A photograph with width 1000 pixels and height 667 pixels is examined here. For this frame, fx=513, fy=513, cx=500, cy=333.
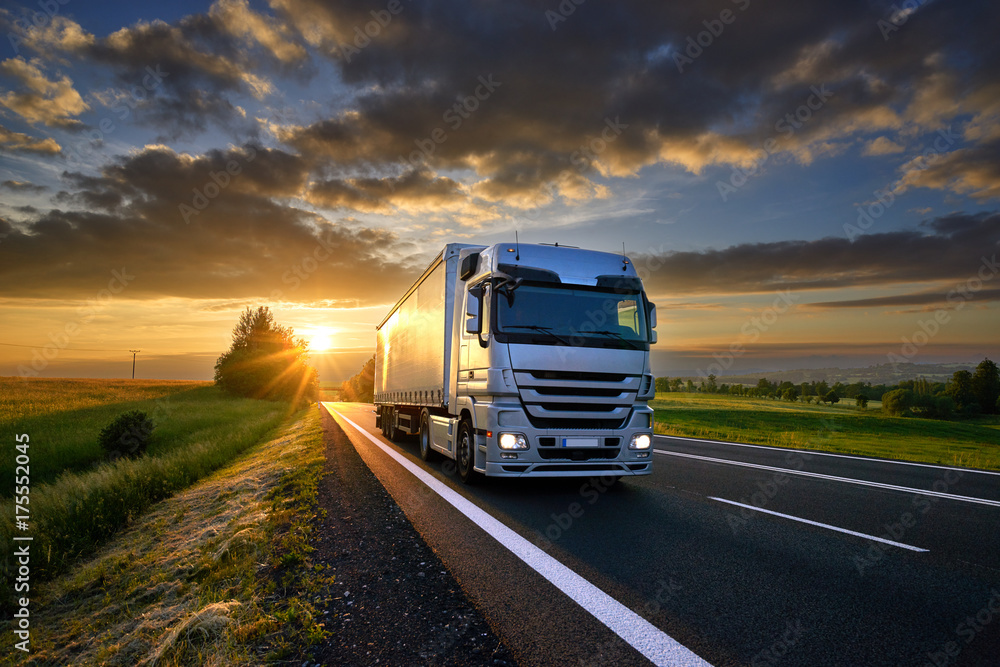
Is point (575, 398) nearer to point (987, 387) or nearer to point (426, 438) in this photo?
point (426, 438)

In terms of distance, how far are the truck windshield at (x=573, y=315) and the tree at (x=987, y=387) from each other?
334ft

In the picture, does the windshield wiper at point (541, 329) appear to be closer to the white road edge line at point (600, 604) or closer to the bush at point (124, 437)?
the white road edge line at point (600, 604)

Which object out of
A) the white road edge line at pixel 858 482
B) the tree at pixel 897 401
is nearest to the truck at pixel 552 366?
the white road edge line at pixel 858 482

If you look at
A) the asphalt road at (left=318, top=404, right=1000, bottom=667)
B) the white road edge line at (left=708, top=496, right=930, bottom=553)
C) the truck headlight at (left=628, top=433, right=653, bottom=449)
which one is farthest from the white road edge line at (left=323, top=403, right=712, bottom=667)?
the white road edge line at (left=708, top=496, right=930, bottom=553)

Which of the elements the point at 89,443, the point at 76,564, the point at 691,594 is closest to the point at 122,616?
the point at 76,564

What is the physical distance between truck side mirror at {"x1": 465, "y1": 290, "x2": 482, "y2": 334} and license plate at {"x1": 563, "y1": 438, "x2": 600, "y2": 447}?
200cm

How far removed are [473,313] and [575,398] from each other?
1.89 metres

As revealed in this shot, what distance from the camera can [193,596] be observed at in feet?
12.9

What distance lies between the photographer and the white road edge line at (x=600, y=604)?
278cm

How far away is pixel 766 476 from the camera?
29.2ft

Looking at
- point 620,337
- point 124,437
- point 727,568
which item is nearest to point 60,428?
point 124,437

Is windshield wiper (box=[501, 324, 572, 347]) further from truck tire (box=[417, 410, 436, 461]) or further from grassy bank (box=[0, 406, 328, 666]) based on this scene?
truck tire (box=[417, 410, 436, 461])

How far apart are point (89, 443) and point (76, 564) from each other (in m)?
14.5

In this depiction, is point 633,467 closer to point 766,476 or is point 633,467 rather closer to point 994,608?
point 766,476
